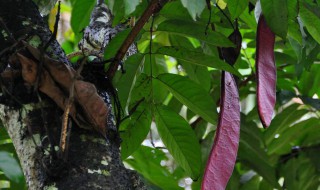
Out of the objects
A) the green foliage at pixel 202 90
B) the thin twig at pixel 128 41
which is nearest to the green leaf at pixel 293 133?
the green foliage at pixel 202 90

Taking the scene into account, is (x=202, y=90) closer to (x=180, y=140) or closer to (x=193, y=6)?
(x=180, y=140)

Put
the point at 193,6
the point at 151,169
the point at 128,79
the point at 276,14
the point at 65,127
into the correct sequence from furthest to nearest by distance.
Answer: the point at 151,169 → the point at 128,79 → the point at 276,14 → the point at 193,6 → the point at 65,127

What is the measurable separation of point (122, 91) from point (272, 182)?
752mm

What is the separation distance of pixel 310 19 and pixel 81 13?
0.43m

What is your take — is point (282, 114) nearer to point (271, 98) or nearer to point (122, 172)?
point (271, 98)

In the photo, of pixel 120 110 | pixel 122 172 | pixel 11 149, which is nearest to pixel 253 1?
pixel 120 110

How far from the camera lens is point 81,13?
1104 millimetres

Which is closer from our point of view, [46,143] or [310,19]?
[46,143]

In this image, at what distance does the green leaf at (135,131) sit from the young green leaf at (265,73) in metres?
0.24

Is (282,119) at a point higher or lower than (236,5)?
lower

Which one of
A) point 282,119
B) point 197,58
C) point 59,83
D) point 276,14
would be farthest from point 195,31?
point 282,119

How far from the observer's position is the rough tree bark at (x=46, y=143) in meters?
0.71

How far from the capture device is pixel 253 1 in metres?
1.06

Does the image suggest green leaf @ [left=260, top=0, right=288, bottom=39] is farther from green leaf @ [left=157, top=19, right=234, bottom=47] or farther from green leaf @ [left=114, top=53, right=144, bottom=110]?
green leaf @ [left=114, top=53, right=144, bottom=110]
